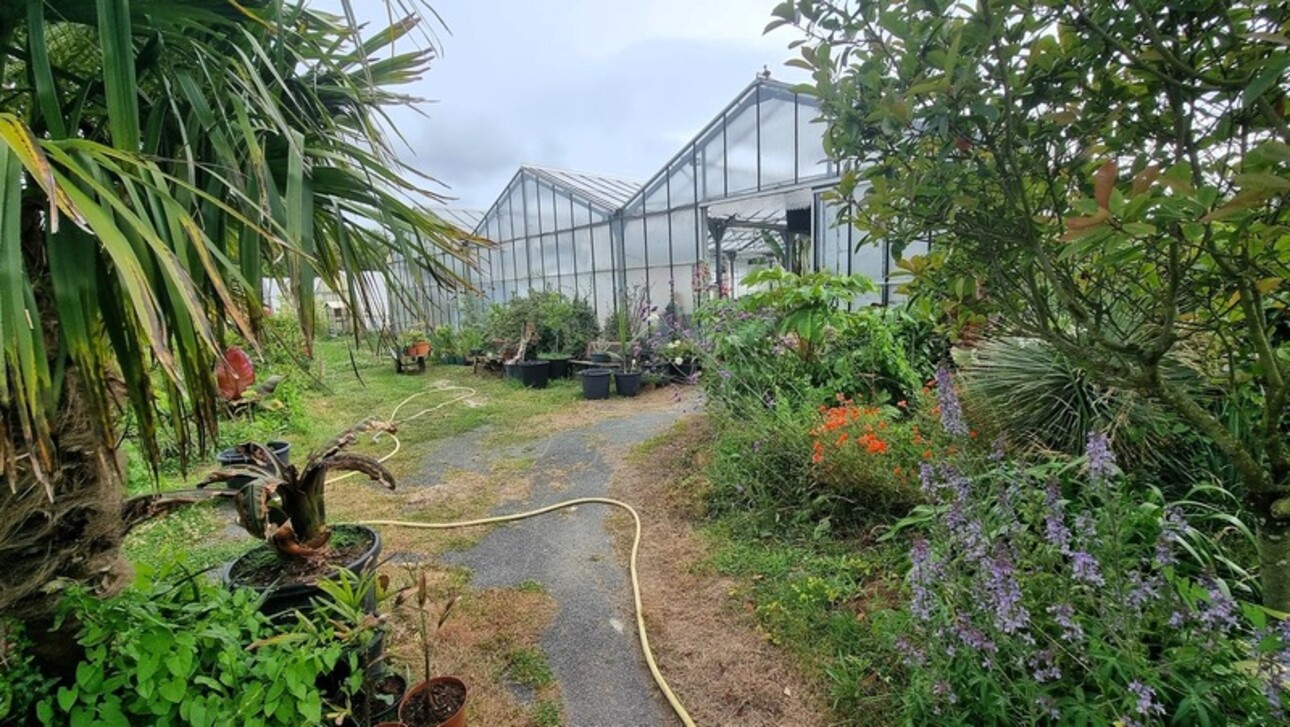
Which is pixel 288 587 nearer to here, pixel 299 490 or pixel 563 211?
pixel 299 490

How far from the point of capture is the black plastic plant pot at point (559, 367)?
27.9ft

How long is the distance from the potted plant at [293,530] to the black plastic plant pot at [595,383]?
4954mm

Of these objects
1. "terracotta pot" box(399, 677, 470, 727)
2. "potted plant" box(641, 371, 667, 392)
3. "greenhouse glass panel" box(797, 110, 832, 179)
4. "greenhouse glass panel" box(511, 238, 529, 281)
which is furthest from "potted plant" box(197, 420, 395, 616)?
"greenhouse glass panel" box(511, 238, 529, 281)

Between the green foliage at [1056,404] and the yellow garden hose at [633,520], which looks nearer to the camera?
the yellow garden hose at [633,520]

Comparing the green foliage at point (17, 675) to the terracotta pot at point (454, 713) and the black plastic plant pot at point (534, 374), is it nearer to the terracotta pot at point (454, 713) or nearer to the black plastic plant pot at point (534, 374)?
the terracotta pot at point (454, 713)

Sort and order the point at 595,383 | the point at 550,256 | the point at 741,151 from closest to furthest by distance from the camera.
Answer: the point at 741,151 → the point at 595,383 → the point at 550,256

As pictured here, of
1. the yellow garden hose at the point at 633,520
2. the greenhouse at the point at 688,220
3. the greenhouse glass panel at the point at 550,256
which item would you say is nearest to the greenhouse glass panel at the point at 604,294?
the greenhouse at the point at 688,220

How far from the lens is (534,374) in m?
8.18

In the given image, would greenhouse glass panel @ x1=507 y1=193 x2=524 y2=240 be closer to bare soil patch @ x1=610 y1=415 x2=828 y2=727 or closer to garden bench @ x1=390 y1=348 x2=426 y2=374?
garden bench @ x1=390 y1=348 x2=426 y2=374

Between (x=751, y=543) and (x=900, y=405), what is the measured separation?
154cm

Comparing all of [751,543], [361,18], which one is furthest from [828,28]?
[751,543]

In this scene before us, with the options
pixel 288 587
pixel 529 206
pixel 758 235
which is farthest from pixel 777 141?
pixel 288 587

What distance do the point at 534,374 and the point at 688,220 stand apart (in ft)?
10.4

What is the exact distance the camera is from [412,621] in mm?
A: 2381
